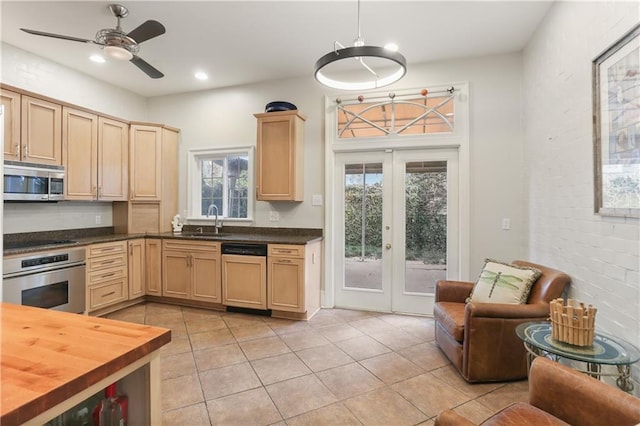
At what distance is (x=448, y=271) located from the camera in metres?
3.73

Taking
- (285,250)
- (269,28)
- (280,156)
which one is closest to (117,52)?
(269,28)

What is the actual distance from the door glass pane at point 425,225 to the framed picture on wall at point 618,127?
1.75 m

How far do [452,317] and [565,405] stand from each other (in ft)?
3.92

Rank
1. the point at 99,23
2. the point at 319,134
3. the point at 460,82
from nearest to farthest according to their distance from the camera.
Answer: the point at 99,23
the point at 460,82
the point at 319,134

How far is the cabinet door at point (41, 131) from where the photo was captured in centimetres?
324

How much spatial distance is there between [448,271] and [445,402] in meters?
1.82

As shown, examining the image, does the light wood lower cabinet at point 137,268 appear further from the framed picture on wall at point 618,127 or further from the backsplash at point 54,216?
the framed picture on wall at point 618,127

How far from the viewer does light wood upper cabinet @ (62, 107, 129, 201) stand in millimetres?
3668

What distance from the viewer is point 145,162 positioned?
14.6 feet

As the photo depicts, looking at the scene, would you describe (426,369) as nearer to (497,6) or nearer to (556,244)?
(556,244)

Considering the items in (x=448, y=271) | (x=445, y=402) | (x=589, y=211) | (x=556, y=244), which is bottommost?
(x=445, y=402)

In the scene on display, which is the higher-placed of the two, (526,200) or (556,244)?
(526,200)

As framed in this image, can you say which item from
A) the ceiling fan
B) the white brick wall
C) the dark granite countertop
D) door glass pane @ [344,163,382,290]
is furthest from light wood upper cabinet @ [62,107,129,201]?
the white brick wall

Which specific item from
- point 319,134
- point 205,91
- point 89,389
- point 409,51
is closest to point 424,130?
point 409,51
